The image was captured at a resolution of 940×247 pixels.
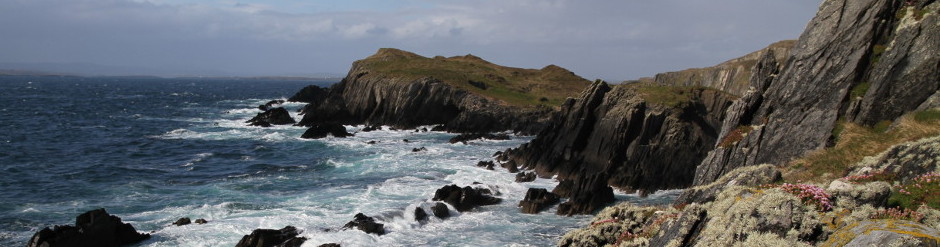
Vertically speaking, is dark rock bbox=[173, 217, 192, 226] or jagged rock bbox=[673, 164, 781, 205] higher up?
jagged rock bbox=[673, 164, 781, 205]

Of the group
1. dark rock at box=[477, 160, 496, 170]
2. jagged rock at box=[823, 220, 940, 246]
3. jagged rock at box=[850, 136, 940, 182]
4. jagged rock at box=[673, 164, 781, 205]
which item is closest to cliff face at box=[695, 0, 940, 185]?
jagged rock at box=[673, 164, 781, 205]

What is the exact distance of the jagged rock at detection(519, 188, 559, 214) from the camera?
37.4 meters

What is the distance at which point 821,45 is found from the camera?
28328 mm

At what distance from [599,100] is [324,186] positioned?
81.2 feet

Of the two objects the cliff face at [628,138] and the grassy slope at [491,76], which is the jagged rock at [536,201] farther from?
the grassy slope at [491,76]

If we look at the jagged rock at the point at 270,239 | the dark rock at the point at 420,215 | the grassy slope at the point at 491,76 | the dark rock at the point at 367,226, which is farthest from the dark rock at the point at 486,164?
the grassy slope at the point at 491,76

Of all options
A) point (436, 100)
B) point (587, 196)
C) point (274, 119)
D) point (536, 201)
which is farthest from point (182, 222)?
point (274, 119)

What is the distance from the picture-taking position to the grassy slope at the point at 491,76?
318ft

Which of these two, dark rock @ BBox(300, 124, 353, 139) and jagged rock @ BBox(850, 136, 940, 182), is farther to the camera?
dark rock @ BBox(300, 124, 353, 139)

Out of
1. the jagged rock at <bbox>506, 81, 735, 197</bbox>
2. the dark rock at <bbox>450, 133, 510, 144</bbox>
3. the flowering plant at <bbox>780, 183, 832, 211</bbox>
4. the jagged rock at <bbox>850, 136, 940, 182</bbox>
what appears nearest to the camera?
the flowering plant at <bbox>780, 183, 832, 211</bbox>

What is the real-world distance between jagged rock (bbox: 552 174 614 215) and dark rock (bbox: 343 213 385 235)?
439 inches

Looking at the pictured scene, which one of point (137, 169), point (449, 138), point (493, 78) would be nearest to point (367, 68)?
point (493, 78)

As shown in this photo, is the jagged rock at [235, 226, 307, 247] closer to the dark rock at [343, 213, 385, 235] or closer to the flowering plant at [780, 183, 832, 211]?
the dark rock at [343, 213, 385, 235]

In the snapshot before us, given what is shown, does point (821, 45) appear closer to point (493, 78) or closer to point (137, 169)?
point (137, 169)
